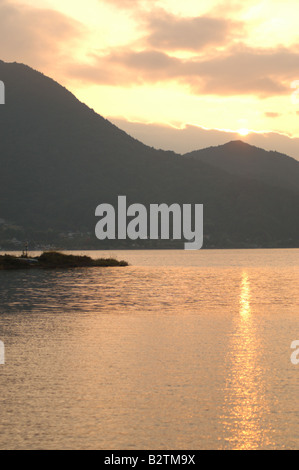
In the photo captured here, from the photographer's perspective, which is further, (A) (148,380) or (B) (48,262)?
(B) (48,262)

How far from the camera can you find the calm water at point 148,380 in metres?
18.0

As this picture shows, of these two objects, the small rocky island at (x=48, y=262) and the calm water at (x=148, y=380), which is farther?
the small rocky island at (x=48, y=262)

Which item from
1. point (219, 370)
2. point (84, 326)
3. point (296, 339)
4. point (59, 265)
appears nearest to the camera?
point (219, 370)

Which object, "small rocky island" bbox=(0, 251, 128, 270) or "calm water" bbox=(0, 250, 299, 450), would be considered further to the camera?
"small rocky island" bbox=(0, 251, 128, 270)

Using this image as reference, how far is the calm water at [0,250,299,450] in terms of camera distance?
18031mm

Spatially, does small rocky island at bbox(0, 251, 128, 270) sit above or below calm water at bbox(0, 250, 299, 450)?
above

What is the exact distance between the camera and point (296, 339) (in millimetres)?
34875

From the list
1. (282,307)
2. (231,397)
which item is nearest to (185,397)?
(231,397)

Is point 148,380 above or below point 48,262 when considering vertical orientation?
below

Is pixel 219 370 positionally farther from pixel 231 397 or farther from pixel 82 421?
pixel 82 421

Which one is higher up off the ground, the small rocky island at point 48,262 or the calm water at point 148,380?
the small rocky island at point 48,262

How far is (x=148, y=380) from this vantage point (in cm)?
2470

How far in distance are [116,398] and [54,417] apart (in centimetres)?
293
